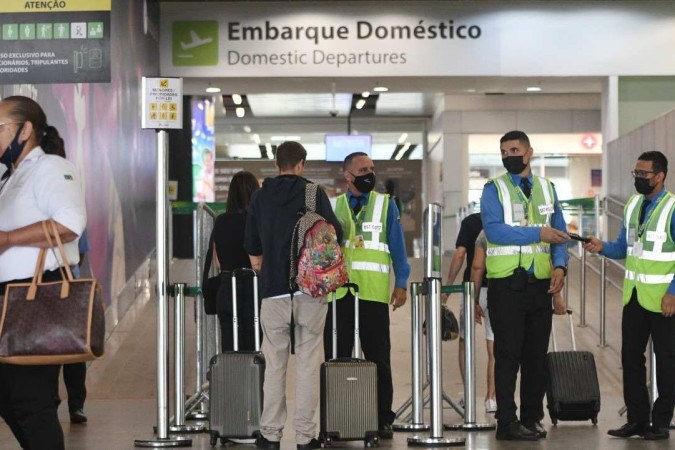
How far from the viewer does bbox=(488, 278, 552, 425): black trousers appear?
6656 millimetres

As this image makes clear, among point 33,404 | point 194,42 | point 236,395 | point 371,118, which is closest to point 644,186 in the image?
point 236,395

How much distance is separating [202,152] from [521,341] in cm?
1366

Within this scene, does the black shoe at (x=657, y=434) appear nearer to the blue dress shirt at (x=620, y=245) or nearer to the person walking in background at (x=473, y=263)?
the blue dress shirt at (x=620, y=245)

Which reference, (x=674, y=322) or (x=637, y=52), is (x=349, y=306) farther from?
(x=637, y=52)

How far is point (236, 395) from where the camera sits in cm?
641

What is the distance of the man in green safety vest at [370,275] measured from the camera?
6.82 meters

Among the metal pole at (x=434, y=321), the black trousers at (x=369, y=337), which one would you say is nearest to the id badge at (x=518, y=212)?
the metal pole at (x=434, y=321)

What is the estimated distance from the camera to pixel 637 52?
16297 mm

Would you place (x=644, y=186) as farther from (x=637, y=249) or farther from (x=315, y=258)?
(x=315, y=258)

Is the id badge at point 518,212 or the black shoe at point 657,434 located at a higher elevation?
the id badge at point 518,212

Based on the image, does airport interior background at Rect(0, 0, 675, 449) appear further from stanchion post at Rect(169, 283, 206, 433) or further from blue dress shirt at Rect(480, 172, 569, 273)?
blue dress shirt at Rect(480, 172, 569, 273)

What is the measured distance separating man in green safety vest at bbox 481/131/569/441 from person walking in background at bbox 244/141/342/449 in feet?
3.18

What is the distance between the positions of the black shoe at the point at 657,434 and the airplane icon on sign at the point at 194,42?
1054 centimetres

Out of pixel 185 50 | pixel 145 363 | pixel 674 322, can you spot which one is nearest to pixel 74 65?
pixel 145 363
